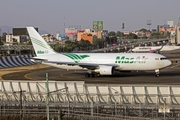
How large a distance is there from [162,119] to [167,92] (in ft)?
15.4

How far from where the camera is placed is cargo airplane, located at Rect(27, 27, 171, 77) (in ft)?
164

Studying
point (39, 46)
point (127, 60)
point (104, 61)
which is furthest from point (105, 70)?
point (39, 46)

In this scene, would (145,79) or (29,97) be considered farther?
(145,79)

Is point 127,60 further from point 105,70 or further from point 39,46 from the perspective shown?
point 39,46

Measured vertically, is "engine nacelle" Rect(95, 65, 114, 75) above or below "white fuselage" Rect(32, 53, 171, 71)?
below

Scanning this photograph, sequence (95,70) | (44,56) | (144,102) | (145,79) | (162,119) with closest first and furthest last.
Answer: (162,119) < (144,102) < (145,79) < (95,70) < (44,56)

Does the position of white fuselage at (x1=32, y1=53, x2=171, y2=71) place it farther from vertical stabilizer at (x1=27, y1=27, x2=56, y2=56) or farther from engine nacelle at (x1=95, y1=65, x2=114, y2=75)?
vertical stabilizer at (x1=27, y1=27, x2=56, y2=56)

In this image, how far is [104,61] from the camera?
173 ft

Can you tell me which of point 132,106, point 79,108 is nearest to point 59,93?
point 79,108

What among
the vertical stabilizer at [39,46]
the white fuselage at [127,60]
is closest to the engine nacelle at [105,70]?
the white fuselage at [127,60]

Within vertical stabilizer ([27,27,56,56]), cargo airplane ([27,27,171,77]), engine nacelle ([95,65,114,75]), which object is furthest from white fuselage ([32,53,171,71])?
vertical stabilizer ([27,27,56,56])

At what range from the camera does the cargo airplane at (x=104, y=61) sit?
50.1 meters

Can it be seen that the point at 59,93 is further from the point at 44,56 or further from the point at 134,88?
the point at 44,56

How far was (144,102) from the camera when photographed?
2833cm
